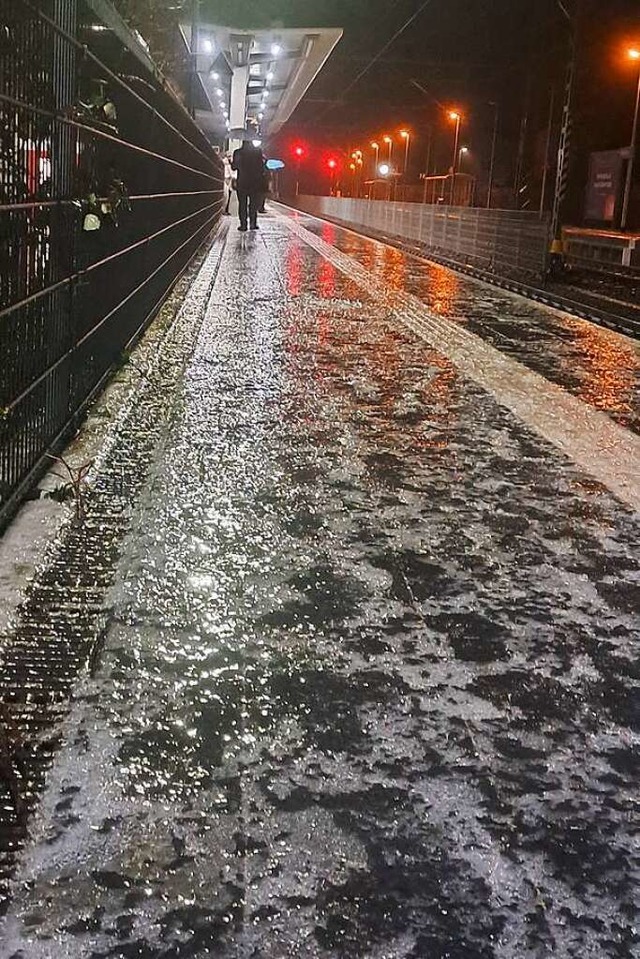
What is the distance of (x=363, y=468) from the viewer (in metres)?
4.70

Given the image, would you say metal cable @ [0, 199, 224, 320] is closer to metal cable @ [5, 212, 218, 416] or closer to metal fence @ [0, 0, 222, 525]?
metal fence @ [0, 0, 222, 525]

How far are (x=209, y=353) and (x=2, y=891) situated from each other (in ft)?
19.8

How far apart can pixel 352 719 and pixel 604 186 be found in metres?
45.3

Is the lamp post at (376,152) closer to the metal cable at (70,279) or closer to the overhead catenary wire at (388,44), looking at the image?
the overhead catenary wire at (388,44)

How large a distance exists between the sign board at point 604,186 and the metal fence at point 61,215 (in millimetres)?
38713

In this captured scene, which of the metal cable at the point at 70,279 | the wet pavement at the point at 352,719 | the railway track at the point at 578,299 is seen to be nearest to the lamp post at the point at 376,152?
the railway track at the point at 578,299

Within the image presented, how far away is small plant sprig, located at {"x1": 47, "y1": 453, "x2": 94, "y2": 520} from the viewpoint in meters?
3.91

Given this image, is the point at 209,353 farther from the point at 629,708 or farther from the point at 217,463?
the point at 629,708

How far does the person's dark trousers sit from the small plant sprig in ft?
62.6

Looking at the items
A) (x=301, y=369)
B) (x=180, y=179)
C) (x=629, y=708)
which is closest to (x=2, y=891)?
(x=629, y=708)

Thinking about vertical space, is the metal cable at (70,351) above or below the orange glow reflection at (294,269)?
above

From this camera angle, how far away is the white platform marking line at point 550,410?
4801mm

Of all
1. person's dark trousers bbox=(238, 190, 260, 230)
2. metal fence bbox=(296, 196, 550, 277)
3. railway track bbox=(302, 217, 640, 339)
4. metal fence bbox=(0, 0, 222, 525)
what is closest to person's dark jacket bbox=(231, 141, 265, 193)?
person's dark trousers bbox=(238, 190, 260, 230)

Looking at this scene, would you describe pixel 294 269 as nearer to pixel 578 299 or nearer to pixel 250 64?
pixel 578 299
